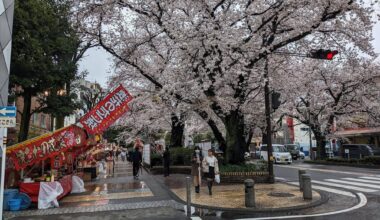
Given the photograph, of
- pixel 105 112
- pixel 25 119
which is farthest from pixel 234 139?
pixel 25 119

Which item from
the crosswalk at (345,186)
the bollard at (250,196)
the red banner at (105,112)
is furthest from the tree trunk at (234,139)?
the bollard at (250,196)

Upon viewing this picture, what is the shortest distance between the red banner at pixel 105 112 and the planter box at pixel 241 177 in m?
5.81

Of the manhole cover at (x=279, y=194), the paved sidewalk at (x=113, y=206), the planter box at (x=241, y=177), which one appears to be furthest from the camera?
the planter box at (x=241, y=177)

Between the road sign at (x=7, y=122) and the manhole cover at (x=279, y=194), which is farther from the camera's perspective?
the manhole cover at (x=279, y=194)

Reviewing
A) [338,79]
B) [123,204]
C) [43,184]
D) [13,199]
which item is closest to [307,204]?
[123,204]

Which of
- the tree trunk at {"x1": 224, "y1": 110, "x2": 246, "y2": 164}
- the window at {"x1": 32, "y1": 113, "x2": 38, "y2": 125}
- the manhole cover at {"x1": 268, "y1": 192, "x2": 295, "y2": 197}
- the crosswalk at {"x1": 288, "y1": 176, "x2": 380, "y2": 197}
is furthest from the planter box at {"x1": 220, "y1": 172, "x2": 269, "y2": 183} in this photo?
the window at {"x1": 32, "y1": 113, "x2": 38, "y2": 125}

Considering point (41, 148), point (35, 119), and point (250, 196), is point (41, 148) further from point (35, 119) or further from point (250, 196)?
point (35, 119)

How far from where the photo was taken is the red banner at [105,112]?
41.5ft

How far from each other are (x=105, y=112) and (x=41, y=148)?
2632 millimetres

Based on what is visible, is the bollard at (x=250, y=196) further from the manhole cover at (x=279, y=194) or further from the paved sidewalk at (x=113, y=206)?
the manhole cover at (x=279, y=194)

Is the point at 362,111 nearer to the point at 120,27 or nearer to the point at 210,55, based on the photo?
the point at 210,55

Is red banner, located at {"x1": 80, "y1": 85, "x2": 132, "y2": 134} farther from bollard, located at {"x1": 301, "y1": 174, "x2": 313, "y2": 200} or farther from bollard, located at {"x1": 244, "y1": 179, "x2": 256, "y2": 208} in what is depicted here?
bollard, located at {"x1": 301, "y1": 174, "x2": 313, "y2": 200}

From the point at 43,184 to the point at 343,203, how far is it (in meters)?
9.94

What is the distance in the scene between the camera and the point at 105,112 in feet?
42.1
